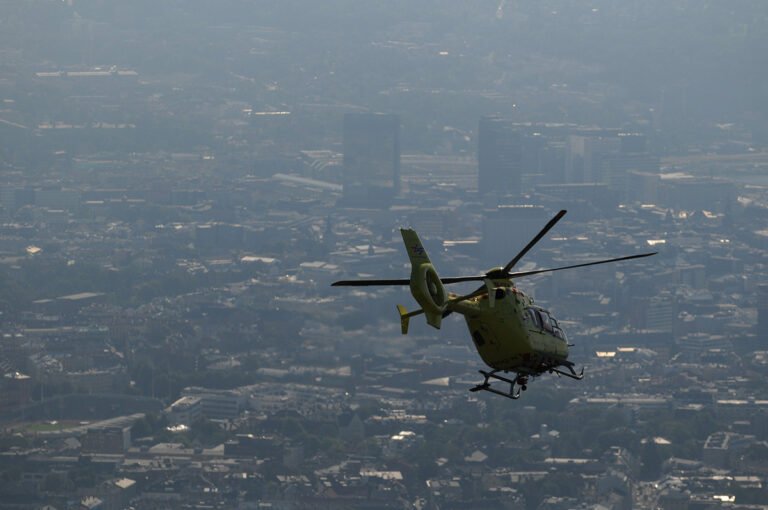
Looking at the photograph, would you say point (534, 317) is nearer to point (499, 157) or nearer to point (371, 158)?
point (371, 158)

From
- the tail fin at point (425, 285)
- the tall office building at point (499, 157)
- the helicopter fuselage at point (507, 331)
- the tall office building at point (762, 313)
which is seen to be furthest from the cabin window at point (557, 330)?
the tall office building at point (499, 157)

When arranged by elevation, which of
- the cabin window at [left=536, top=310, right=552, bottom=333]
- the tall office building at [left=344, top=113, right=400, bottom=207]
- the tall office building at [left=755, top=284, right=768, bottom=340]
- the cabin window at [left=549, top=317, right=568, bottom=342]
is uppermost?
the cabin window at [left=536, top=310, right=552, bottom=333]

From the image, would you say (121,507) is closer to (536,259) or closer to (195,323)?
(195,323)

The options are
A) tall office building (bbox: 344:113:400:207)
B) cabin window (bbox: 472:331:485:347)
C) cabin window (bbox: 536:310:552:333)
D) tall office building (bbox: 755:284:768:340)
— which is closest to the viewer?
cabin window (bbox: 472:331:485:347)

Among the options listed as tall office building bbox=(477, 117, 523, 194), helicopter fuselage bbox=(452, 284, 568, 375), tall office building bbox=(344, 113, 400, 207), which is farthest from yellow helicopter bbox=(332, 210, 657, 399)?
tall office building bbox=(477, 117, 523, 194)

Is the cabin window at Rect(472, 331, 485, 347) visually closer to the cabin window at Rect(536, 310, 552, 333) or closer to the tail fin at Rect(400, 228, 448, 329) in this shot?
the cabin window at Rect(536, 310, 552, 333)

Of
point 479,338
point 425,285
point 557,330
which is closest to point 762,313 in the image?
point 557,330
